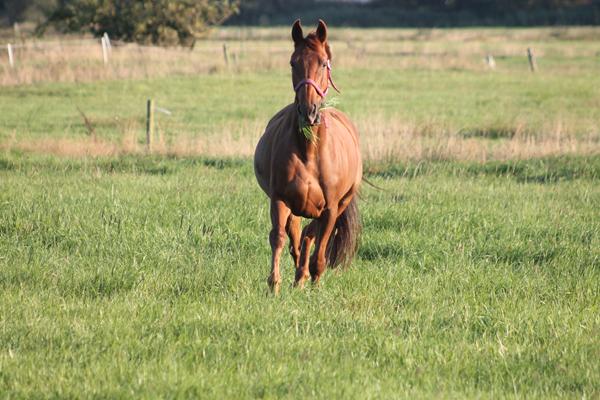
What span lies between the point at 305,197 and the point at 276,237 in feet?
1.31

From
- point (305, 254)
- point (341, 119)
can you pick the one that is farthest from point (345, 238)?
point (341, 119)

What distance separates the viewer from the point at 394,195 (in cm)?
1305

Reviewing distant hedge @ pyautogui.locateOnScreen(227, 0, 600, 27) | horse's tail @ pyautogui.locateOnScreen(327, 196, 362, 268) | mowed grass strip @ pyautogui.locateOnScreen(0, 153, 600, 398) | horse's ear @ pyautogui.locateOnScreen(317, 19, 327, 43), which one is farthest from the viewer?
distant hedge @ pyautogui.locateOnScreen(227, 0, 600, 27)

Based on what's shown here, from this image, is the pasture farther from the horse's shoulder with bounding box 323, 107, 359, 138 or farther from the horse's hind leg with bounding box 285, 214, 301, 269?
the horse's shoulder with bounding box 323, 107, 359, 138

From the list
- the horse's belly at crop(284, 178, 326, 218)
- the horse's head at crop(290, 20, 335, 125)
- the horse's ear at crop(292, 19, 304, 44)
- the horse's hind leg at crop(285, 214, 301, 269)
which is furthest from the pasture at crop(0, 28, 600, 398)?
the horse's ear at crop(292, 19, 304, 44)

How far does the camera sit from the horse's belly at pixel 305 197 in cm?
776

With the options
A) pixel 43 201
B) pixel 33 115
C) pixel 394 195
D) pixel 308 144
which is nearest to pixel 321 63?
pixel 308 144

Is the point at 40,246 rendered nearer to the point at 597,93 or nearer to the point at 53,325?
the point at 53,325

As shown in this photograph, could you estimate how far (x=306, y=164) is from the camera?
7.78 m

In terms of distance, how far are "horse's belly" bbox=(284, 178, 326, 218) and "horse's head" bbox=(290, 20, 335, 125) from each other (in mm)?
716

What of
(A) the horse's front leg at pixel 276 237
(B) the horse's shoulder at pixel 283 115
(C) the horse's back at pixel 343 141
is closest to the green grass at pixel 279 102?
(C) the horse's back at pixel 343 141

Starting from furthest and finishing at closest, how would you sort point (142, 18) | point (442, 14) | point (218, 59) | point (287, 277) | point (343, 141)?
point (442, 14)
point (142, 18)
point (218, 59)
point (287, 277)
point (343, 141)

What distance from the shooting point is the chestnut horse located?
289 inches

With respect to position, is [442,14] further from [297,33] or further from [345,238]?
[297,33]
